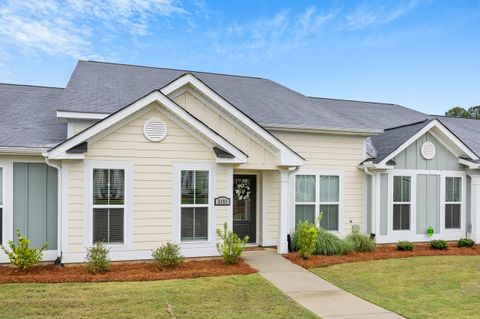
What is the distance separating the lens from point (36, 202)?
9.30 m

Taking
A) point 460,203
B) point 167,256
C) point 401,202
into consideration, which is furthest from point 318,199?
point 167,256

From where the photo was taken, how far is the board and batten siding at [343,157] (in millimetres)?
12211

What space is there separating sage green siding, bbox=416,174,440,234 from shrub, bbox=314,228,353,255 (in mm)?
3474

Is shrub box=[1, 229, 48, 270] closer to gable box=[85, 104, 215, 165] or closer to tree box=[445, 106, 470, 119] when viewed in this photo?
gable box=[85, 104, 215, 165]

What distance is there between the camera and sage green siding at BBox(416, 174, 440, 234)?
12.8 metres

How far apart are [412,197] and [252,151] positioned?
6.04 meters

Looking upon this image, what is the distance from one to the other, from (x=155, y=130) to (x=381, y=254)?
7.26 m

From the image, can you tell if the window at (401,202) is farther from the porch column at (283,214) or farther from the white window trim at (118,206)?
the white window trim at (118,206)

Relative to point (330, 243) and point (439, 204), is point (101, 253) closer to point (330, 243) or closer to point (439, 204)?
point (330, 243)

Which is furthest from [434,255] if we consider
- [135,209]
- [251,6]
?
[251,6]

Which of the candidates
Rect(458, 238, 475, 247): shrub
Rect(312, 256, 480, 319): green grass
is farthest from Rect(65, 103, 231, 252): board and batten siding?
Rect(458, 238, 475, 247): shrub

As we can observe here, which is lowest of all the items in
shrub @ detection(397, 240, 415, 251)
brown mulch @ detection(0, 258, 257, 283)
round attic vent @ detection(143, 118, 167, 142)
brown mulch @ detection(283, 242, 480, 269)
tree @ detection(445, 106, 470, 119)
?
brown mulch @ detection(283, 242, 480, 269)

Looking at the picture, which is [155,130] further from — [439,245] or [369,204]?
[439,245]

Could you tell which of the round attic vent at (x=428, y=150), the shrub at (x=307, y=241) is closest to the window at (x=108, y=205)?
the shrub at (x=307, y=241)
